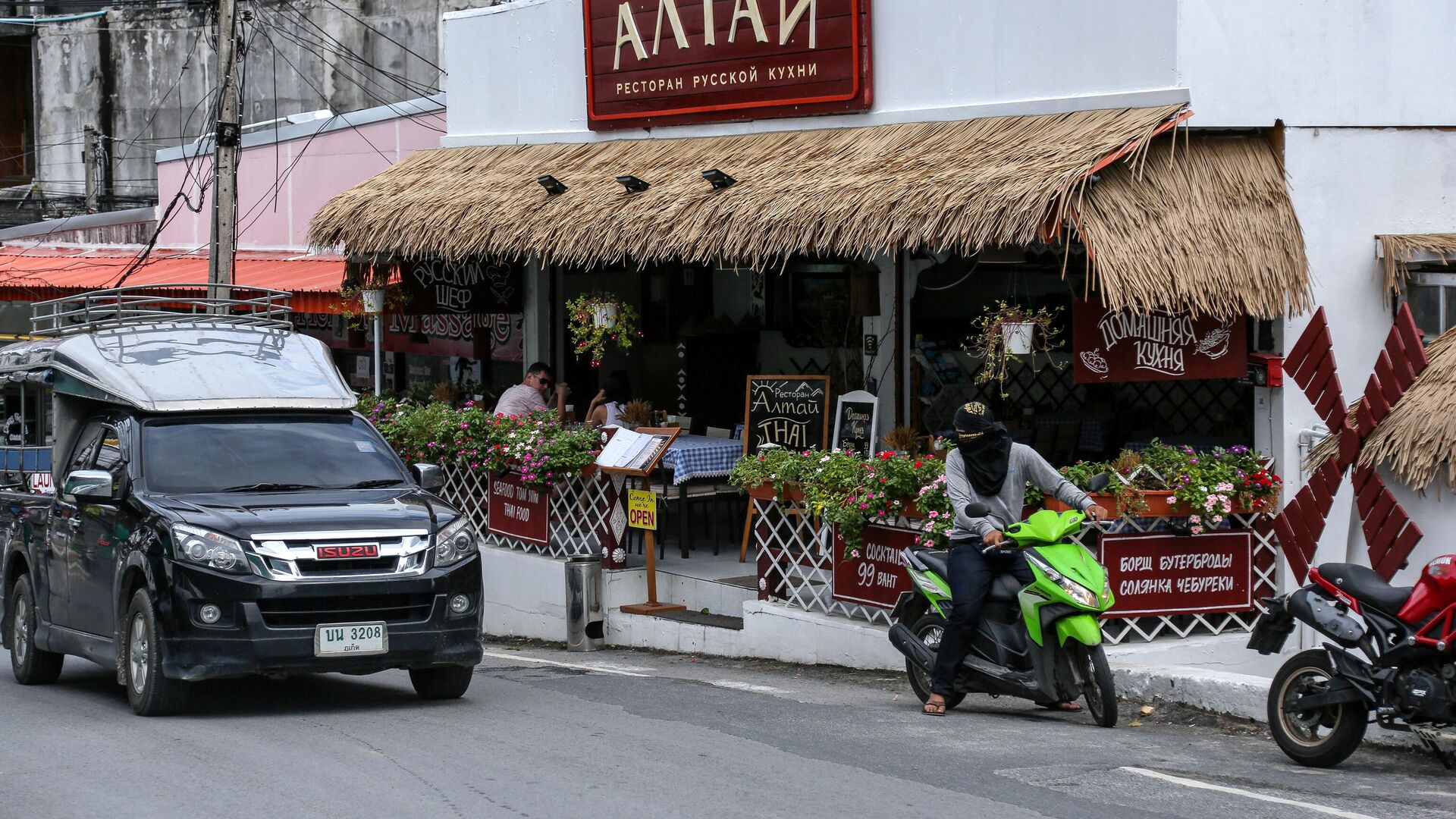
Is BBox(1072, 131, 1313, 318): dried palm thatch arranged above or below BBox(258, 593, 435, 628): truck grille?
above

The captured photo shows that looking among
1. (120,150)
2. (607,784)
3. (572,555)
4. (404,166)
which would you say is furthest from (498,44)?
(120,150)

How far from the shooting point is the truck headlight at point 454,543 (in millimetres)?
9383

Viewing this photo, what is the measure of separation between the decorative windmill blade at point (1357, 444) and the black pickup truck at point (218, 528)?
17.7 feet

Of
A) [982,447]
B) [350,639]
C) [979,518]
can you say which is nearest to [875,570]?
[982,447]

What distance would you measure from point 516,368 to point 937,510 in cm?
1010

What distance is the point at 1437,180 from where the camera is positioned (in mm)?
11914

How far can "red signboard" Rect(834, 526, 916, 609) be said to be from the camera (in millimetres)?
11164

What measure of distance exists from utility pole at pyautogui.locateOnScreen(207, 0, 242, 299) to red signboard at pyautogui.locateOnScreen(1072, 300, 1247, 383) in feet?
37.1

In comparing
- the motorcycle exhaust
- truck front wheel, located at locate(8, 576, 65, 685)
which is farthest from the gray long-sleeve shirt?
truck front wheel, located at locate(8, 576, 65, 685)

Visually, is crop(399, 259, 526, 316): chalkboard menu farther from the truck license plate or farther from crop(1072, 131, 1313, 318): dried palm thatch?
the truck license plate

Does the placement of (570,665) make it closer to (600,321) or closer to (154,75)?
(600,321)

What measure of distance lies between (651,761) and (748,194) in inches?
247

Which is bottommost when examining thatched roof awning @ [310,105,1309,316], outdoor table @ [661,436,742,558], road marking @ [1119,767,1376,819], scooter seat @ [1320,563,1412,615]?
road marking @ [1119,767,1376,819]

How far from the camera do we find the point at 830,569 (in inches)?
471
